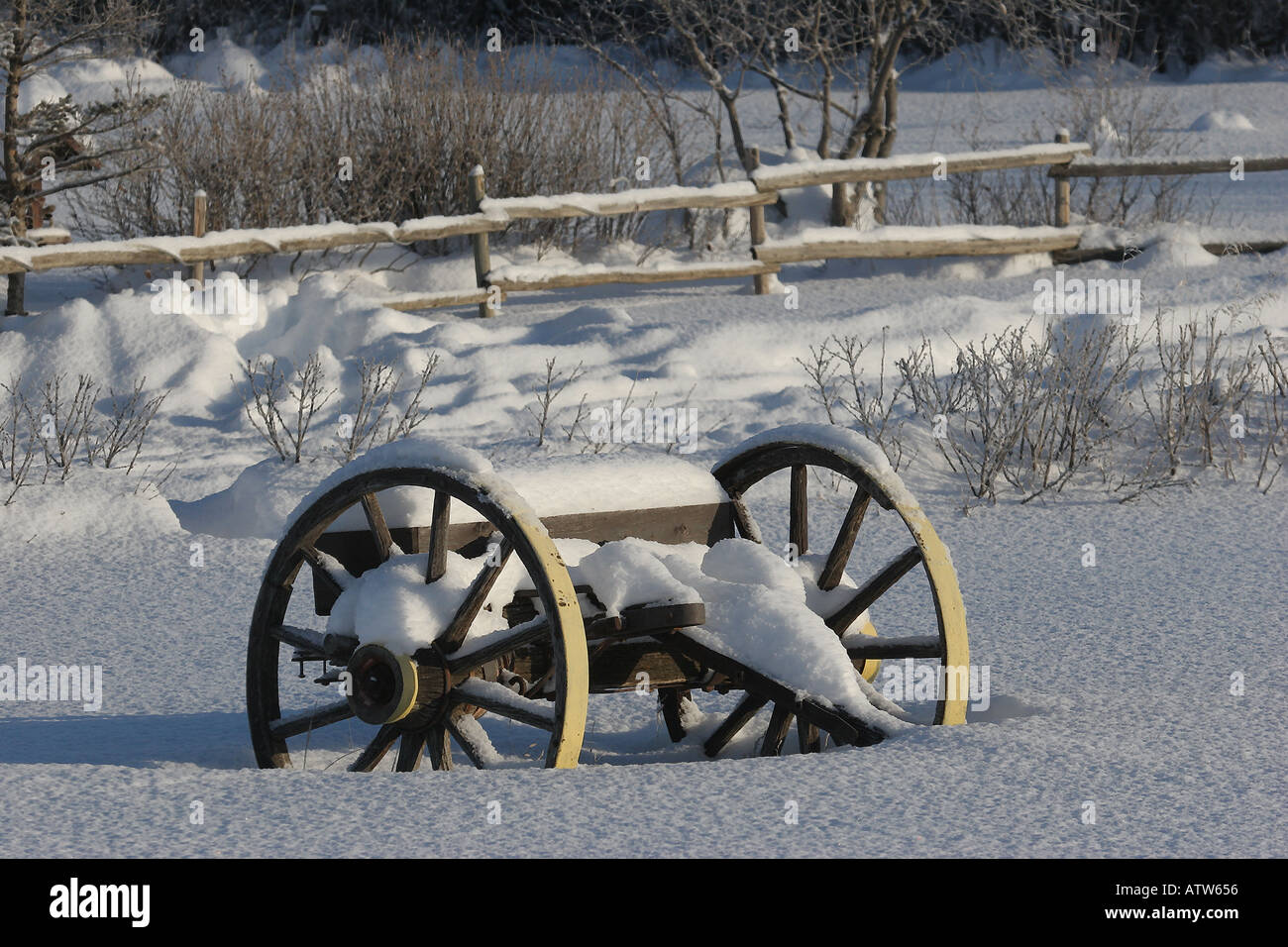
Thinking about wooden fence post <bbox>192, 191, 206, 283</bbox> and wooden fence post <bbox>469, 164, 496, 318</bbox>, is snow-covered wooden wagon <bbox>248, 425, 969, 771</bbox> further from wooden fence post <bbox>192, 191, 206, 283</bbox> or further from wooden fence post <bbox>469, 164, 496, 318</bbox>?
wooden fence post <bbox>469, 164, 496, 318</bbox>

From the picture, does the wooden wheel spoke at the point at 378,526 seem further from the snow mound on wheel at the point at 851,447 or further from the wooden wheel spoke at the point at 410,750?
the snow mound on wheel at the point at 851,447

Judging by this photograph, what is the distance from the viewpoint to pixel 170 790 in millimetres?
3082

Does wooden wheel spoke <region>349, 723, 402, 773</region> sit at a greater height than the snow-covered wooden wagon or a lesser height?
lesser

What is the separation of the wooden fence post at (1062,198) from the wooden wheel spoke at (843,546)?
9.14 meters

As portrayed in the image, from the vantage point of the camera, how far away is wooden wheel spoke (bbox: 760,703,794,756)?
3.72 m

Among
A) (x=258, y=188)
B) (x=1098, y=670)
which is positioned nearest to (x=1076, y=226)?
(x=258, y=188)

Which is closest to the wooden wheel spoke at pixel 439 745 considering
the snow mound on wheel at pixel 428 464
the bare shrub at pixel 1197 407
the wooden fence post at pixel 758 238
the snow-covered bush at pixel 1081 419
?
the snow mound on wheel at pixel 428 464

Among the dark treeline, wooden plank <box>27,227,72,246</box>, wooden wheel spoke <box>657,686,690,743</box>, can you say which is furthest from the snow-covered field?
the dark treeline

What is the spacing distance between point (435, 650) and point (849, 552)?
107cm

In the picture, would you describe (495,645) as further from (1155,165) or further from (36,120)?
(1155,165)

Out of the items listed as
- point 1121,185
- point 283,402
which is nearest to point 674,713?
point 283,402

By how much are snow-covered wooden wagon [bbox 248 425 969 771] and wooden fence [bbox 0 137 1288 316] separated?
654 cm

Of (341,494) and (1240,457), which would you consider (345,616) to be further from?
(1240,457)

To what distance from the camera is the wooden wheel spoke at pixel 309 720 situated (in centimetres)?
358
